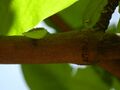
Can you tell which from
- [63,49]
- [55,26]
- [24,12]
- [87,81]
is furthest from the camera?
[87,81]

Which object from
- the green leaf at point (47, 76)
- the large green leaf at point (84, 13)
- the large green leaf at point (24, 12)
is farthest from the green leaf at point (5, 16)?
the green leaf at point (47, 76)

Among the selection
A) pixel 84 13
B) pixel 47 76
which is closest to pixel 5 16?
pixel 84 13

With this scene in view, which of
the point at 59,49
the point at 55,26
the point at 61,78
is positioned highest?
the point at 59,49

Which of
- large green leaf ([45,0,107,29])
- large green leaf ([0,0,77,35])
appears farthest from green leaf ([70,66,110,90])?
large green leaf ([0,0,77,35])

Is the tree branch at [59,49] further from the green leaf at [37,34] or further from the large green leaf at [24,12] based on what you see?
the large green leaf at [24,12]

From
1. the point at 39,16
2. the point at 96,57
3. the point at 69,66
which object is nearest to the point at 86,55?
the point at 96,57

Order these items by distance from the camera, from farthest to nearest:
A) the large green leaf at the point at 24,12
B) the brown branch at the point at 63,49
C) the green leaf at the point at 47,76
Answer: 1. the green leaf at the point at 47,76
2. the large green leaf at the point at 24,12
3. the brown branch at the point at 63,49

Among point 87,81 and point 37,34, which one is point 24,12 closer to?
point 37,34
